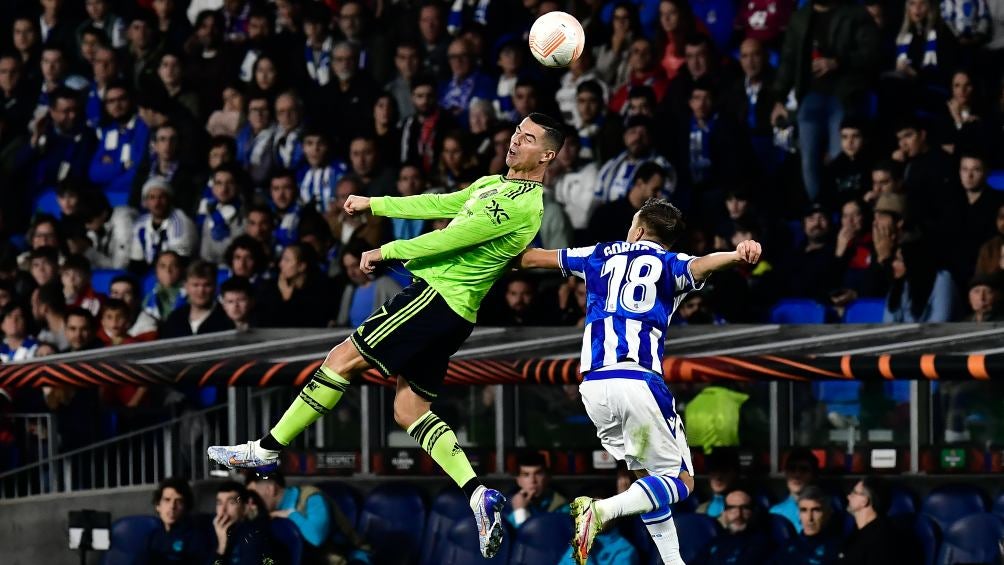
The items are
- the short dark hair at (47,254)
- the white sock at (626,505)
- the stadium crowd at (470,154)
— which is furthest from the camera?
the short dark hair at (47,254)

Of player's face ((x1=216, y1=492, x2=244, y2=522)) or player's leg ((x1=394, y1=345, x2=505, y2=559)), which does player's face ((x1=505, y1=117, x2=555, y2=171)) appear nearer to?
player's leg ((x1=394, y1=345, x2=505, y2=559))

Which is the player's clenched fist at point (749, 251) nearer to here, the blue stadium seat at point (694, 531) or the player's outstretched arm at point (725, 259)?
the player's outstretched arm at point (725, 259)

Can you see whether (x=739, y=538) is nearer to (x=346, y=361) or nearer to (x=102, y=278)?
(x=346, y=361)

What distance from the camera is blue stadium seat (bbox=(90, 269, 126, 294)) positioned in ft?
55.7

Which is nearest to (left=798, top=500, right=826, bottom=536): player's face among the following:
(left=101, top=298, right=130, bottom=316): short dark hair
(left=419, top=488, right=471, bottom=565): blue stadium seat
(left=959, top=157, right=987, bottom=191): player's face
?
(left=419, top=488, right=471, bottom=565): blue stadium seat

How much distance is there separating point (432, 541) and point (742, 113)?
4.60 metres

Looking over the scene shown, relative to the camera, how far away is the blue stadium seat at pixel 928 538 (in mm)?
12219

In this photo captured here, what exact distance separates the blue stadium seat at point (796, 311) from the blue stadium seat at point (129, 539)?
4499 millimetres

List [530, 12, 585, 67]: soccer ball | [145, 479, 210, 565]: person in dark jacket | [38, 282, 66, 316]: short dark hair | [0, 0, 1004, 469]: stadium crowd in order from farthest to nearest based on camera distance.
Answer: [38, 282, 66, 316]: short dark hair, [0, 0, 1004, 469]: stadium crowd, [145, 479, 210, 565]: person in dark jacket, [530, 12, 585, 67]: soccer ball

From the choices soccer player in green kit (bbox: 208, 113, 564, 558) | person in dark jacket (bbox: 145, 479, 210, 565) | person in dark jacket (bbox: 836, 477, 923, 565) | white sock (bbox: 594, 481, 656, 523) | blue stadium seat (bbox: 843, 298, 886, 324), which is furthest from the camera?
blue stadium seat (bbox: 843, 298, 886, 324)

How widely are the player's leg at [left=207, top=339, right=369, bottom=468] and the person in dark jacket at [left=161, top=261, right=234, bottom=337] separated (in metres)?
4.72

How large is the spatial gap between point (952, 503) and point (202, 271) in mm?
5668

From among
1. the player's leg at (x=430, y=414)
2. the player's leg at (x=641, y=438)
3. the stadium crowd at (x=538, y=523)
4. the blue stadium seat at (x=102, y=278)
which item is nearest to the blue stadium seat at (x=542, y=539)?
the stadium crowd at (x=538, y=523)

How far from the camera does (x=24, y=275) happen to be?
16.9 meters
